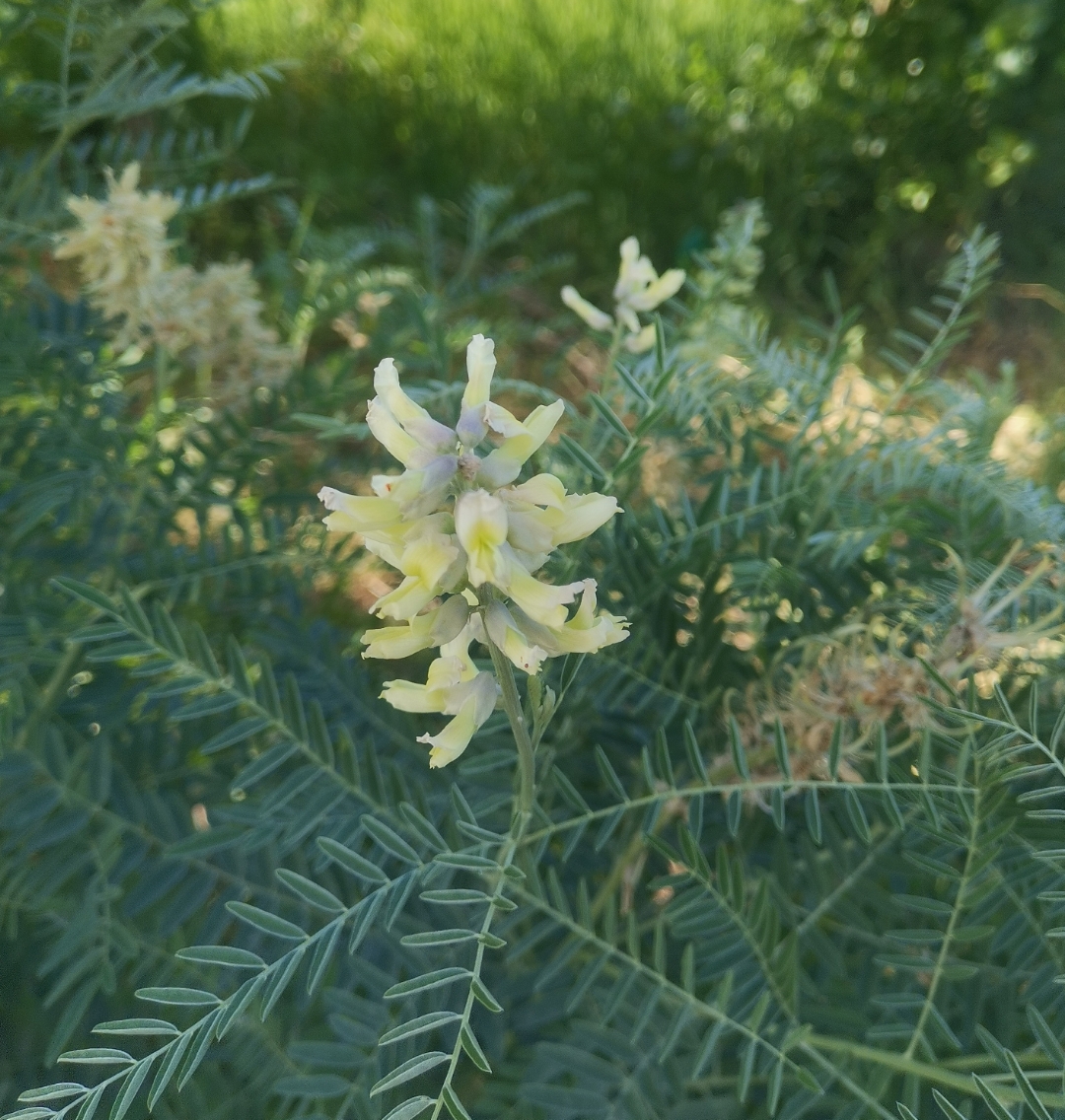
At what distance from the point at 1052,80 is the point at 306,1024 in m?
1.98

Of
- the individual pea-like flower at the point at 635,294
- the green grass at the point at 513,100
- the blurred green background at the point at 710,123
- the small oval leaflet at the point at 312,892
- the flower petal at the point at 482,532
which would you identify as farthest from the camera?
the green grass at the point at 513,100

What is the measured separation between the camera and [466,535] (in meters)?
0.33

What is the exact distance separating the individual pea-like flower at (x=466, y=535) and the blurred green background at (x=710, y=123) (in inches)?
58.5

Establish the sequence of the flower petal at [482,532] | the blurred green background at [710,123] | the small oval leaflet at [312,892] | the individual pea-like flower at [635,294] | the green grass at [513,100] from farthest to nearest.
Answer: the green grass at [513,100], the blurred green background at [710,123], the individual pea-like flower at [635,294], the small oval leaflet at [312,892], the flower petal at [482,532]

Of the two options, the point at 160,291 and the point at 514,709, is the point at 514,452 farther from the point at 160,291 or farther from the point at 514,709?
the point at 160,291

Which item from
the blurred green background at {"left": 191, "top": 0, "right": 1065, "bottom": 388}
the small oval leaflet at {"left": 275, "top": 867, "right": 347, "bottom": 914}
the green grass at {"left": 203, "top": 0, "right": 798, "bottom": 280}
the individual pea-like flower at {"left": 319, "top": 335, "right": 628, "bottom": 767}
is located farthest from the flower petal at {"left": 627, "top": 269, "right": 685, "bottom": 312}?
the green grass at {"left": 203, "top": 0, "right": 798, "bottom": 280}

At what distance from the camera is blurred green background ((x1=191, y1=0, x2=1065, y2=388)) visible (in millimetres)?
1834

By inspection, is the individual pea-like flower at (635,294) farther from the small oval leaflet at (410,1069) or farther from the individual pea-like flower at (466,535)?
the small oval leaflet at (410,1069)

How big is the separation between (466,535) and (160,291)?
484mm

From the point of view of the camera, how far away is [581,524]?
36 centimetres

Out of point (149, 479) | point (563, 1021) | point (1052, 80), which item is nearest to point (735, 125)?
point (1052, 80)

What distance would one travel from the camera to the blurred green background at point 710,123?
72.2 inches

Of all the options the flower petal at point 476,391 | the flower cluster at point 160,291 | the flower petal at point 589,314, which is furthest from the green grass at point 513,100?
the flower petal at point 476,391

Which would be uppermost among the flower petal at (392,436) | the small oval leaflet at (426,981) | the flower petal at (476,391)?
the flower petal at (476,391)
